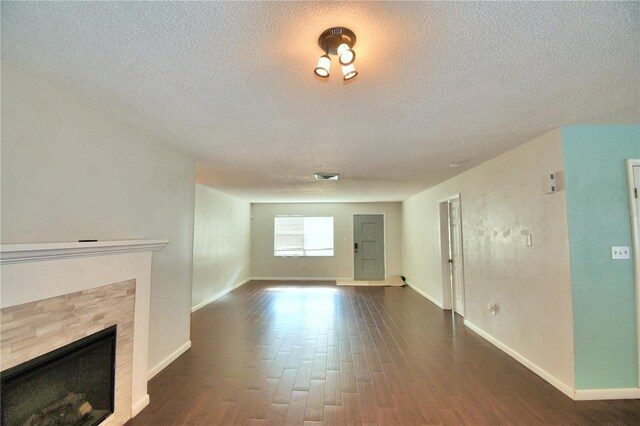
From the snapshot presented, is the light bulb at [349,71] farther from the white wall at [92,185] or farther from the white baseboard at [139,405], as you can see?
the white baseboard at [139,405]

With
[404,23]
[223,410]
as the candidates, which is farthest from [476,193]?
[223,410]

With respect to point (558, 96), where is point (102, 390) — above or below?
below

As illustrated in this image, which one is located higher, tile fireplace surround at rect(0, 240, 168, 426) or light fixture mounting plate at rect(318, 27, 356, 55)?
light fixture mounting plate at rect(318, 27, 356, 55)

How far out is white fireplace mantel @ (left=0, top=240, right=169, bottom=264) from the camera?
4.26ft

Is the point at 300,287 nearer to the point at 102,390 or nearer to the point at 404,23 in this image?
the point at 102,390

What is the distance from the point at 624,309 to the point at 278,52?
3.36 m

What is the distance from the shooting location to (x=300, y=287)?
7148 mm

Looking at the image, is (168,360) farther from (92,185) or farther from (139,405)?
(92,185)

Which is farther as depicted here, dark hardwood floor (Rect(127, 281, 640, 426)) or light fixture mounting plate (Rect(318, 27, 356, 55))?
dark hardwood floor (Rect(127, 281, 640, 426))

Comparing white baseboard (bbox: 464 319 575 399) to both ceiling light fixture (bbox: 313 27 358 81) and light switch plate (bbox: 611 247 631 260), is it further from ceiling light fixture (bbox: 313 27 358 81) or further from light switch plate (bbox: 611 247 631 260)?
ceiling light fixture (bbox: 313 27 358 81)

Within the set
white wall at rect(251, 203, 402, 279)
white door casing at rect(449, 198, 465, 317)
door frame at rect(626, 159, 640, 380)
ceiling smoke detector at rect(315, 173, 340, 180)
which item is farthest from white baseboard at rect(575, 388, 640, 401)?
white wall at rect(251, 203, 402, 279)

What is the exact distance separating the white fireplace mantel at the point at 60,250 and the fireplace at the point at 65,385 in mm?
559

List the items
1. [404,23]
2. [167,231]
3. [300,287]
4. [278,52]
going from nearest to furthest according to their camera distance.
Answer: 1. [404,23]
2. [278,52]
3. [167,231]
4. [300,287]

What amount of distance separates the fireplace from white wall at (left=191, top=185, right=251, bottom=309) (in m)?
3.11
